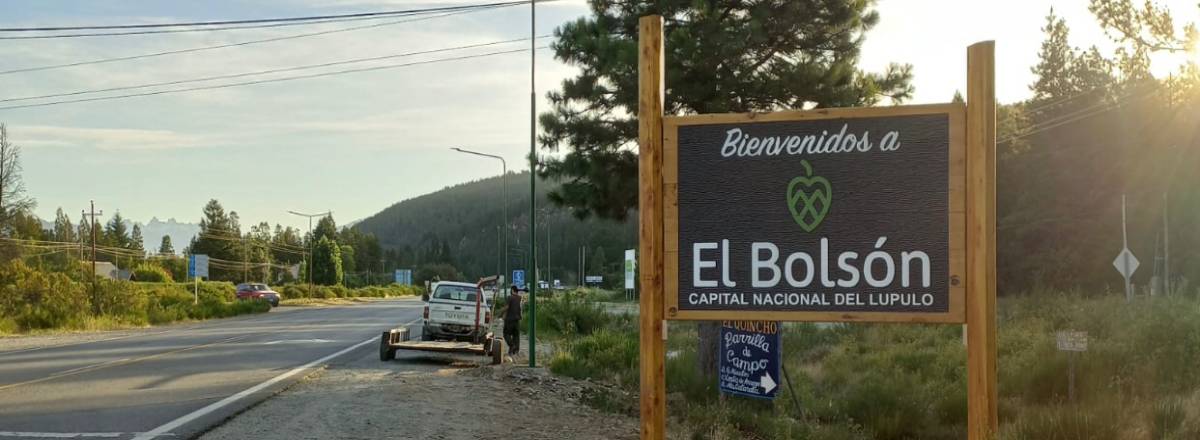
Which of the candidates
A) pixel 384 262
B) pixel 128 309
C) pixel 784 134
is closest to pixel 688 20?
pixel 784 134

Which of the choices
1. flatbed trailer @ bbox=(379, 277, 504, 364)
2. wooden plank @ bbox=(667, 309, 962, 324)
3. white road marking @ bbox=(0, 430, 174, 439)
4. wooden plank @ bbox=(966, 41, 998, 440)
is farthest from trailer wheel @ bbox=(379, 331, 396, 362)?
wooden plank @ bbox=(966, 41, 998, 440)

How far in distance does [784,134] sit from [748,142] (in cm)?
26

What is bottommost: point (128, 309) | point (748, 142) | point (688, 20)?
point (128, 309)

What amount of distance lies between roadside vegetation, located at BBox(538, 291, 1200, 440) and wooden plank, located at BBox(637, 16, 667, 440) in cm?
443

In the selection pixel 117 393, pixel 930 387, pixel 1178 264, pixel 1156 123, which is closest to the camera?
pixel 117 393

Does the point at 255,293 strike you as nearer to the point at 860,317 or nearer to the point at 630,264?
the point at 630,264

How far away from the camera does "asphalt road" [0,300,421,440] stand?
36.6 feet

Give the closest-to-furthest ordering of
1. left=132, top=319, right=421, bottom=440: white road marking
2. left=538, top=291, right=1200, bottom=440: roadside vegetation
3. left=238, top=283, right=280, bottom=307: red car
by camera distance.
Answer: left=132, top=319, right=421, bottom=440: white road marking < left=538, top=291, right=1200, bottom=440: roadside vegetation < left=238, top=283, right=280, bottom=307: red car

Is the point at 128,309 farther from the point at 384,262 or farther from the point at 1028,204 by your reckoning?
the point at 384,262

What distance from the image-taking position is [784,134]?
289 inches

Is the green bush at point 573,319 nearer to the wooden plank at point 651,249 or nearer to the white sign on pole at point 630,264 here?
the white sign on pole at point 630,264

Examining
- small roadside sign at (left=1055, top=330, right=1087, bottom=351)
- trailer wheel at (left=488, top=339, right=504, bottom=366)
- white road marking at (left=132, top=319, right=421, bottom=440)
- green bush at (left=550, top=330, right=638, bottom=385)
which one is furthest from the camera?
trailer wheel at (left=488, top=339, right=504, bottom=366)

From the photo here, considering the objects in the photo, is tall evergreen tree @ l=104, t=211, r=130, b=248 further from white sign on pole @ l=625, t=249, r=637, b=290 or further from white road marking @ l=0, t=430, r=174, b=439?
white road marking @ l=0, t=430, r=174, b=439

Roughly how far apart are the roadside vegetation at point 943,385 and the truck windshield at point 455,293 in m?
3.79
